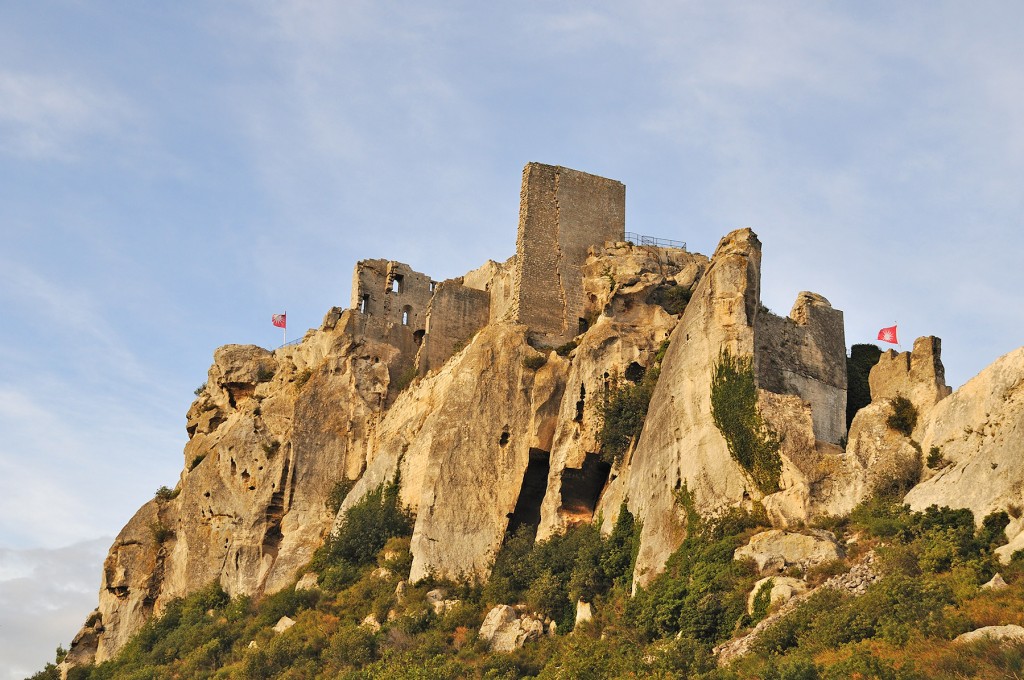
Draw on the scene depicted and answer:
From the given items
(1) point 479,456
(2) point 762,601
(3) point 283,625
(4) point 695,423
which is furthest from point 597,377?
(2) point 762,601

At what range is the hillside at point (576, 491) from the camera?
25484mm

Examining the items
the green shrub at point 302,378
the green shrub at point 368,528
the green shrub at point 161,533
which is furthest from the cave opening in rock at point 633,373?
the green shrub at point 161,533

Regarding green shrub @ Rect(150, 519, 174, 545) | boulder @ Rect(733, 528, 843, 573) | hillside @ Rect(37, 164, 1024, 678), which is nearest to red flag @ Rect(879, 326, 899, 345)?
hillside @ Rect(37, 164, 1024, 678)

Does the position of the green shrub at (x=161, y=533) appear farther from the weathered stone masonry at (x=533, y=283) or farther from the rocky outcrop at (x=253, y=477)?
the weathered stone masonry at (x=533, y=283)

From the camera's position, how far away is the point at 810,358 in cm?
3472

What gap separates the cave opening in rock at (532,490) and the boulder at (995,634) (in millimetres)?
18050

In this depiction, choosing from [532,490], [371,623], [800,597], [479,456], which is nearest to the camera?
[800,597]

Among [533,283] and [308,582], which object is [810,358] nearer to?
[533,283]

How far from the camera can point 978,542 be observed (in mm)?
24328

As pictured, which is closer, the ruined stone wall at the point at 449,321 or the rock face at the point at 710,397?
the rock face at the point at 710,397

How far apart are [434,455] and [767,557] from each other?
13840 mm

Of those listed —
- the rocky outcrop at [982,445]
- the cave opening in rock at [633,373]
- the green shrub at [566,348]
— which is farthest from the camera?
the green shrub at [566,348]

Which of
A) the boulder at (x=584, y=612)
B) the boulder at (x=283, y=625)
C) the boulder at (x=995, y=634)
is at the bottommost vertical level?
the boulder at (x=995, y=634)

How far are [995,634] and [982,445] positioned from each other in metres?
6.23
